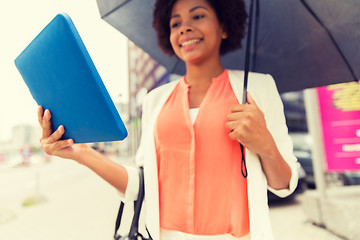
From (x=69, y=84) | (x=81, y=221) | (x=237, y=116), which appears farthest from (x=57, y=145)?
(x=81, y=221)

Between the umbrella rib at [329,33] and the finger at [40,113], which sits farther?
the umbrella rib at [329,33]

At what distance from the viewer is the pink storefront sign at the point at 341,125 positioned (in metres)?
3.19

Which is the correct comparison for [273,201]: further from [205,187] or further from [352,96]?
[205,187]

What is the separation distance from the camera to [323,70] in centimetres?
143

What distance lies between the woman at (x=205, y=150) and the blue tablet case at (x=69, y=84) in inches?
3.8

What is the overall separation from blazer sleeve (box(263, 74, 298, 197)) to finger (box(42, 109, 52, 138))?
0.93m

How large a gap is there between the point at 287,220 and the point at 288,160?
3.80 meters

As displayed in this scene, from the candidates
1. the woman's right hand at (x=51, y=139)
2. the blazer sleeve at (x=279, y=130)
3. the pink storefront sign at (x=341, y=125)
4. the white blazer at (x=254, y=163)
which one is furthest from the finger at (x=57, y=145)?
the pink storefront sign at (x=341, y=125)

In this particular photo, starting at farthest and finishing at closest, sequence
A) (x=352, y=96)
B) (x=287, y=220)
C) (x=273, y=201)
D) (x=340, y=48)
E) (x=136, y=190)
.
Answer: (x=273, y=201) < (x=287, y=220) < (x=352, y=96) < (x=340, y=48) < (x=136, y=190)

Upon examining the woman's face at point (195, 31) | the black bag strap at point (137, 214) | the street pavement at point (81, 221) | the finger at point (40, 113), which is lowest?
the street pavement at point (81, 221)

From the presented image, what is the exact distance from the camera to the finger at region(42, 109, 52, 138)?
90cm

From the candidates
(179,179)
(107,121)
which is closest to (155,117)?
(179,179)

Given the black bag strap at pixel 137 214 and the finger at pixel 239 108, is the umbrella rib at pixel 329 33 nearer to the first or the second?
the finger at pixel 239 108

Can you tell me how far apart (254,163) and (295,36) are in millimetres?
940
